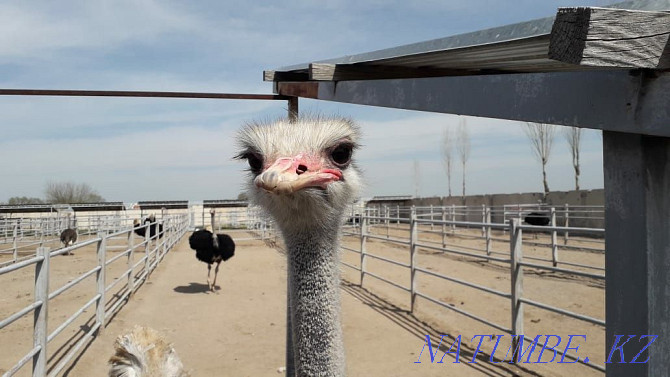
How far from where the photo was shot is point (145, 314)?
21.7ft

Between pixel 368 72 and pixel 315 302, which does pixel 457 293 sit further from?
pixel 315 302

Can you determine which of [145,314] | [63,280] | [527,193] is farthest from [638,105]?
[527,193]

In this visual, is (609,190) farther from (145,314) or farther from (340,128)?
(145,314)

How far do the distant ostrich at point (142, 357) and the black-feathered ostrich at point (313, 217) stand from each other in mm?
797

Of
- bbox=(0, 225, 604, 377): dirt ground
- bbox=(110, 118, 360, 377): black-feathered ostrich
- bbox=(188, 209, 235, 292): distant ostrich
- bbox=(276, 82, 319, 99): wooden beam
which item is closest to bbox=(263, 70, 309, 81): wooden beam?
bbox=(276, 82, 319, 99): wooden beam

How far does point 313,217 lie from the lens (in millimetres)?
1827

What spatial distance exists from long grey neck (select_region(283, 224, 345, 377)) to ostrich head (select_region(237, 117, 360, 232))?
0.07m

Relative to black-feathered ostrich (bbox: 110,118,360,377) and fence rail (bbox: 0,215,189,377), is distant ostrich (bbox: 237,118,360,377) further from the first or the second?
fence rail (bbox: 0,215,189,377)

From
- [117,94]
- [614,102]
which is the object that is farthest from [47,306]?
[614,102]

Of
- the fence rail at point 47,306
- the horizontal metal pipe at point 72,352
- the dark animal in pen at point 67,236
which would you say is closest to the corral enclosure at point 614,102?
the fence rail at point 47,306

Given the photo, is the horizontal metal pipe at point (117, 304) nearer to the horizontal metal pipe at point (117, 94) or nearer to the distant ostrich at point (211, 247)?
the distant ostrich at point (211, 247)

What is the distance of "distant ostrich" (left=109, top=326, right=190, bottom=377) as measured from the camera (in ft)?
7.80

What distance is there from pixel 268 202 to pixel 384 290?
6402mm

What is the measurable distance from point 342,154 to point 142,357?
4.40 ft
